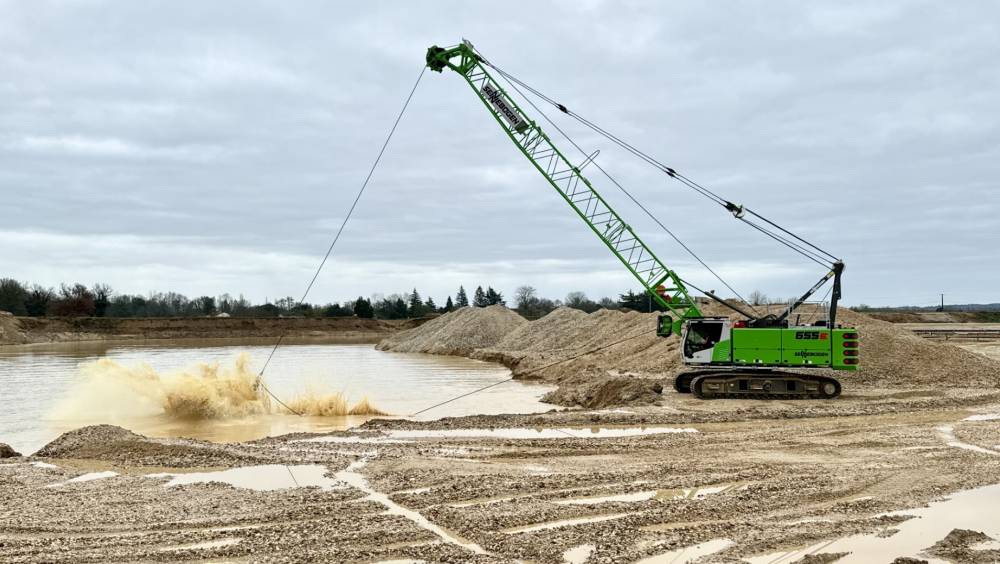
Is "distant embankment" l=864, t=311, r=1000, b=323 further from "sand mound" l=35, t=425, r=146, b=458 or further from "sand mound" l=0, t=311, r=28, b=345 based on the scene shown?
"sand mound" l=0, t=311, r=28, b=345

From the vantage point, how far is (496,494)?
30.8 ft

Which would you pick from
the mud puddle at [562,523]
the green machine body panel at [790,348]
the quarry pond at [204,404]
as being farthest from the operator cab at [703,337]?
the mud puddle at [562,523]

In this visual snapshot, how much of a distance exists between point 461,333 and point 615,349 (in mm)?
24652

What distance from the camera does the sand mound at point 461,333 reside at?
2211 inches

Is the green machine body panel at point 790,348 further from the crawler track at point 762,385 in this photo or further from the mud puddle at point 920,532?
the mud puddle at point 920,532

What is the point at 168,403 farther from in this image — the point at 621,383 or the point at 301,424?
the point at 621,383

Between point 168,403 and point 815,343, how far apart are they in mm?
17045

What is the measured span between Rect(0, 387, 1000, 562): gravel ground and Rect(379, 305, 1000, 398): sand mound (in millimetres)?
8072

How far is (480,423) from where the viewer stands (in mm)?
16562

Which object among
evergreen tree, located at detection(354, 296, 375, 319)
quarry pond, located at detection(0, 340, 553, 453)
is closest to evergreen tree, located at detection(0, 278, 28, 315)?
evergreen tree, located at detection(354, 296, 375, 319)

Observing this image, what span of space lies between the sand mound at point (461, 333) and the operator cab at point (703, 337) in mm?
32595

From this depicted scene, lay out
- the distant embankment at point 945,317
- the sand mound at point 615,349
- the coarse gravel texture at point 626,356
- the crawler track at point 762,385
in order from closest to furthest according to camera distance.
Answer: the crawler track at point 762,385 → the coarse gravel texture at point 626,356 → the sand mound at point 615,349 → the distant embankment at point 945,317

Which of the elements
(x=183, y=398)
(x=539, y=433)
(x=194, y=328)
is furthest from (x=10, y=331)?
(x=539, y=433)

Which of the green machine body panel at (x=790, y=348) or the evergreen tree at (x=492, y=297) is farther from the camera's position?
the evergreen tree at (x=492, y=297)
